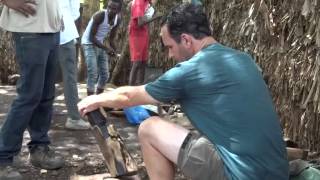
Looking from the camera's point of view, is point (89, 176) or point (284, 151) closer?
point (284, 151)

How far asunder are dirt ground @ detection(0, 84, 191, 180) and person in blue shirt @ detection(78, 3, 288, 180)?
95 cm

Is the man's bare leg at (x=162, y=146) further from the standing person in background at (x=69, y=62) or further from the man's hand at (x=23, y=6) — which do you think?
the standing person in background at (x=69, y=62)

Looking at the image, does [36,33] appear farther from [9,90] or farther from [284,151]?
[9,90]

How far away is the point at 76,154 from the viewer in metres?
4.67

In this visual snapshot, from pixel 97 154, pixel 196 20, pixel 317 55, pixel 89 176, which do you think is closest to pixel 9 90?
pixel 97 154

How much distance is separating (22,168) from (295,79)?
2445 millimetres

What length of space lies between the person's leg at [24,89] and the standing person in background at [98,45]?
10.1 ft

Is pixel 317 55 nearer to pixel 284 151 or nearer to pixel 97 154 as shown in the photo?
pixel 284 151

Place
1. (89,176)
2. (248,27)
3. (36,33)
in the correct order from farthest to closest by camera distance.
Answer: (248,27), (89,176), (36,33)

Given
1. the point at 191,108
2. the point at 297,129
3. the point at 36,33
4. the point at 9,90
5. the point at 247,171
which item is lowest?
the point at 9,90

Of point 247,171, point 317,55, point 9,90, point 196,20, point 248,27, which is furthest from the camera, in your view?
point 9,90

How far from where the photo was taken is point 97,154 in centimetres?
470

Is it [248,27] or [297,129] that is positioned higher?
[248,27]

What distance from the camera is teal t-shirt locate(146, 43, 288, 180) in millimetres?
2869
